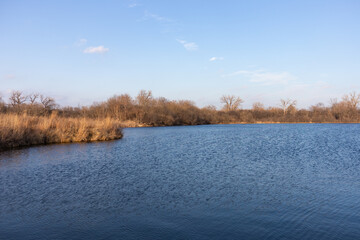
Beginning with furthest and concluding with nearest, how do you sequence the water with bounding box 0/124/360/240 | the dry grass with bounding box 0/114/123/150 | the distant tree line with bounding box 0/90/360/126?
the distant tree line with bounding box 0/90/360/126 < the dry grass with bounding box 0/114/123/150 < the water with bounding box 0/124/360/240

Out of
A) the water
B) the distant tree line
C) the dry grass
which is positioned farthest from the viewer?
the distant tree line

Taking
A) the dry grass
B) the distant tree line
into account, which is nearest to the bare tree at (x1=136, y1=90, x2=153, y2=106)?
the distant tree line

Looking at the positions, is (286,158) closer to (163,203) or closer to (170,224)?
(163,203)

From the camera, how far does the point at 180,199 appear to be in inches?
275

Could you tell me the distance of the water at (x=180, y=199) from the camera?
17.1ft

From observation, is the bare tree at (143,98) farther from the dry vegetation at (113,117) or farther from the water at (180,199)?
the water at (180,199)

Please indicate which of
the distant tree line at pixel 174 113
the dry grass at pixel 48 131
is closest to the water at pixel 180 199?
the dry grass at pixel 48 131

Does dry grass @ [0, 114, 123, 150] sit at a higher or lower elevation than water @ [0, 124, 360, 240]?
higher

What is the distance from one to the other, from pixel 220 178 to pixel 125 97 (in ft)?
154

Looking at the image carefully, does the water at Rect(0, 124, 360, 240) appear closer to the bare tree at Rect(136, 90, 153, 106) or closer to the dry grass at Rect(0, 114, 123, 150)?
the dry grass at Rect(0, 114, 123, 150)

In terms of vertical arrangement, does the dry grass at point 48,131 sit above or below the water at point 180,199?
above

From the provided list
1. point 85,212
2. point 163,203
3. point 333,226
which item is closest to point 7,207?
point 85,212

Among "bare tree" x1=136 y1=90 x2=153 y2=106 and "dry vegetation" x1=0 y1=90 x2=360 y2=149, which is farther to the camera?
"bare tree" x1=136 y1=90 x2=153 y2=106

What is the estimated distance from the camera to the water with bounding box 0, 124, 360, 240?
205 inches
